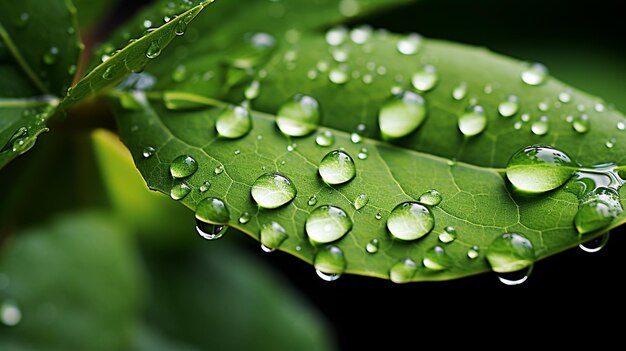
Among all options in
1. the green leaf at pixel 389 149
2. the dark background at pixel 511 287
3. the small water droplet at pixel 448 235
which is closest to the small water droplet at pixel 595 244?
the green leaf at pixel 389 149

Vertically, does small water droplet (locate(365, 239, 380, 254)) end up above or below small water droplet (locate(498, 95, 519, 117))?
above

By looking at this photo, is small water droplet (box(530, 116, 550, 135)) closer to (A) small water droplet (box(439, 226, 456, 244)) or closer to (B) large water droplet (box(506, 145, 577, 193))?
(B) large water droplet (box(506, 145, 577, 193))

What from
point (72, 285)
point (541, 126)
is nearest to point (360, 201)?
point (541, 126)

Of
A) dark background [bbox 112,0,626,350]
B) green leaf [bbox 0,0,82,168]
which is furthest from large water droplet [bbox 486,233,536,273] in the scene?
dark background [bbox 112,0,626,350]

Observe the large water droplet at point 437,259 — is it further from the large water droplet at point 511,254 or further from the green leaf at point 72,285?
the green leaf at point 72,285

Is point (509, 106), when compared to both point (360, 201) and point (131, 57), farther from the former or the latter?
point (131, 57)

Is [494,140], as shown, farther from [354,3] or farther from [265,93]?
[354,3]
